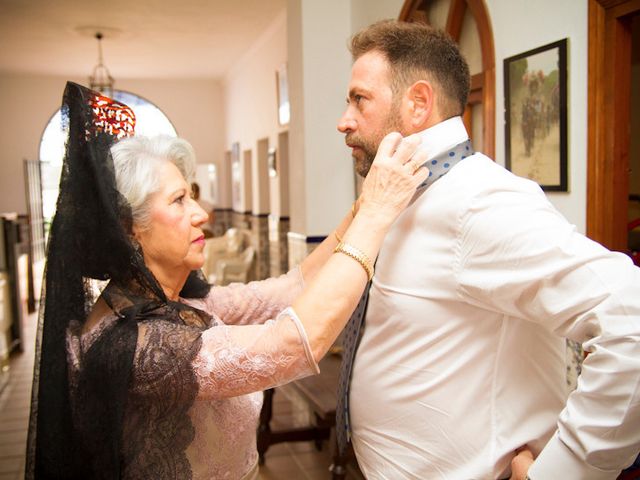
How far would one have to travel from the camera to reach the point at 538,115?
2.50 meters

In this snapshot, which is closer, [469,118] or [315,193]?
[469,118]

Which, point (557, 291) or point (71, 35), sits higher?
point (71, 35)

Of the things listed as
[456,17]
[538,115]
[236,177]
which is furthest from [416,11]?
[236,177]

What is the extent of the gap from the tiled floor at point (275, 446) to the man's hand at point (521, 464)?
2.25 metres

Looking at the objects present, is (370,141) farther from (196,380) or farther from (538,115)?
(538,115)

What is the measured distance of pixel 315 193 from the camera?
465 cm

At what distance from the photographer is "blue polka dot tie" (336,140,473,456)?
4.57ft

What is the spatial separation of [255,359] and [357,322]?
34 centimetres

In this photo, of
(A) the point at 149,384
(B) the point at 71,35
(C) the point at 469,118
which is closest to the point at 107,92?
(B) the point at 71,35

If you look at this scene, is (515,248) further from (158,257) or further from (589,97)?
(589,97)

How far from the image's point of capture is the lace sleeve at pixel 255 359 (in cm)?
126

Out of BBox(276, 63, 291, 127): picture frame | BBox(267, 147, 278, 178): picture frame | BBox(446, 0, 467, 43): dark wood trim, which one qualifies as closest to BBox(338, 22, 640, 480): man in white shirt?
BBox(446, 0, 467, 43): dark wood trim

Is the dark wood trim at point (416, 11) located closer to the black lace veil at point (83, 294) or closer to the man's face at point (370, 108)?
the man's face at point (370, 108)

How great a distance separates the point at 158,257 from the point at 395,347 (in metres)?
0.65
